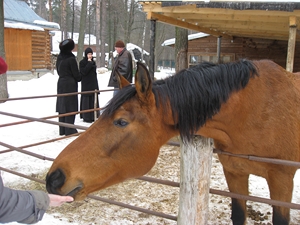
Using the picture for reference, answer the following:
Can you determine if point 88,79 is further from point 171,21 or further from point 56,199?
point 56,199

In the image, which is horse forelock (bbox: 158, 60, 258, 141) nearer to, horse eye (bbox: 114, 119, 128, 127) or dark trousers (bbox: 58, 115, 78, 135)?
horse eye (bbox: 114, 119, 128, 127)

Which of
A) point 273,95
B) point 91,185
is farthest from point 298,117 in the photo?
point 91,185

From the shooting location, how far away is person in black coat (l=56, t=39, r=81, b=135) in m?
6.55

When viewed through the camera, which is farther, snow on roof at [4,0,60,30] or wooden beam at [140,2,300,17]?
snow on roof at [4,0,60,30]

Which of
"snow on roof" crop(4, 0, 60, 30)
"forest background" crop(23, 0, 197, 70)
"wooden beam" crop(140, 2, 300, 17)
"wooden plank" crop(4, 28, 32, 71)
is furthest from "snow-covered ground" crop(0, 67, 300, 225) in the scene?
"snow on roof" crop(4, 0, 60, 30)

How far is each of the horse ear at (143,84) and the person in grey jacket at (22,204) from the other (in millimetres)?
780

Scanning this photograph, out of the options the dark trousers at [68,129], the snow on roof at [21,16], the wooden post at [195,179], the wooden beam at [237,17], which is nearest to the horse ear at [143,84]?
the wooden post at [195,179]

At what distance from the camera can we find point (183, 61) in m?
7.75

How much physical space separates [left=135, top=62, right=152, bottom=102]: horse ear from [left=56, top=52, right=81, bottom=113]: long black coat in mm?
5117

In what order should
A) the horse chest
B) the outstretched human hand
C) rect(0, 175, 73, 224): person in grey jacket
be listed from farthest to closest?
the horse chest → the outstretched human hand → rect(0, 175, 73, 224): person in grey jacket

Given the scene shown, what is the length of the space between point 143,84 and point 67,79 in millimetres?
5324

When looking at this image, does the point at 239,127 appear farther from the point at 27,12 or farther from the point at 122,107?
the point at 27,12

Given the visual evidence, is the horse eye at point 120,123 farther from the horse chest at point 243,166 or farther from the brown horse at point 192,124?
the horse chest at point 243,166

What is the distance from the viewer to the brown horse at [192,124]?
70.8 inches
